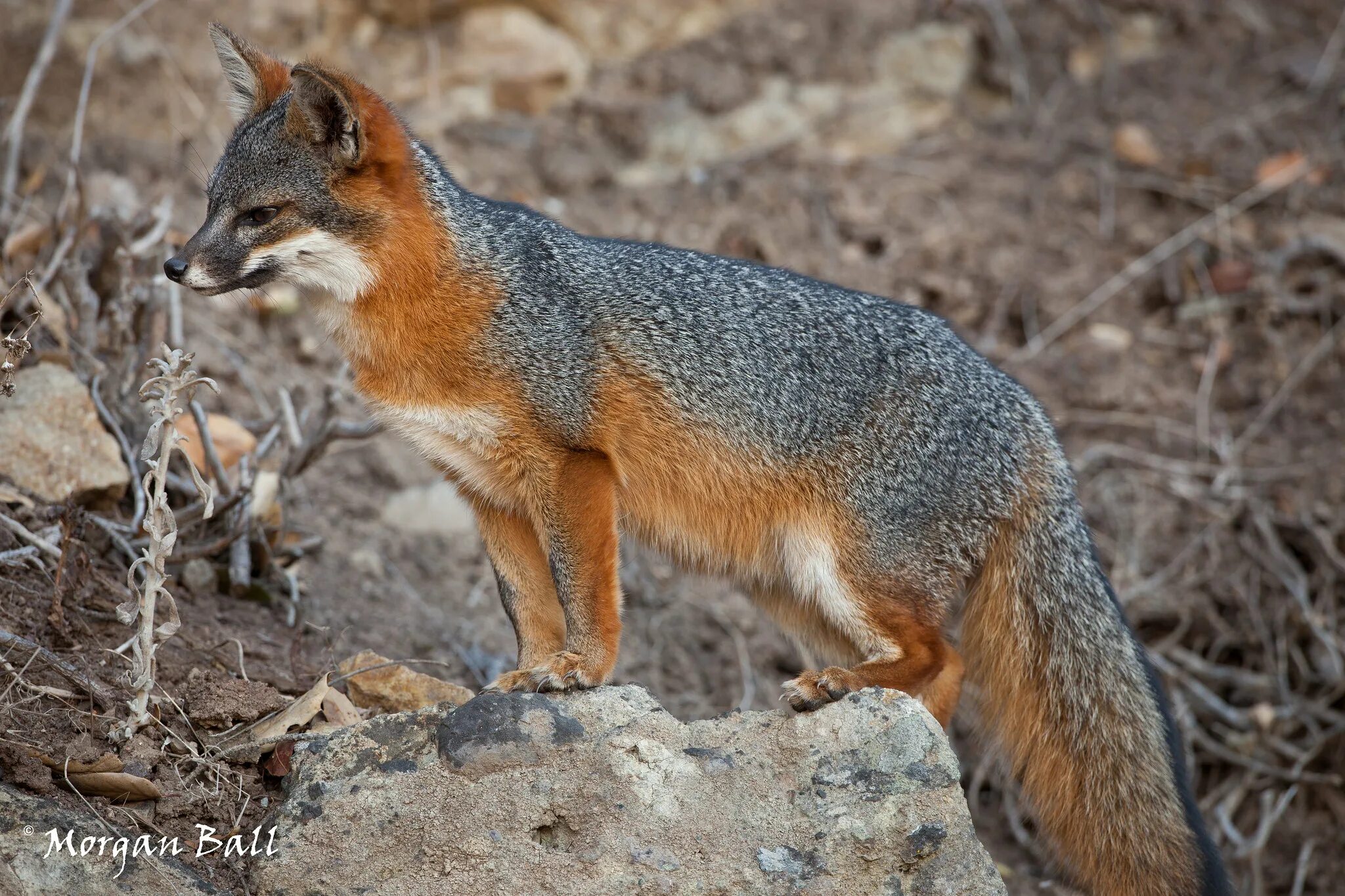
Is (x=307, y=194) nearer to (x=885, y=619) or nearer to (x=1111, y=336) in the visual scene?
(x=885, y=619)

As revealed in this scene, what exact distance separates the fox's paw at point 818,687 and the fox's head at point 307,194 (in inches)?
76.8

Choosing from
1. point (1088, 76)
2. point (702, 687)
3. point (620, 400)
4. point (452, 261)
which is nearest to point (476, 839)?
point (620, 400)

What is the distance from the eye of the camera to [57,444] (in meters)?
4.69

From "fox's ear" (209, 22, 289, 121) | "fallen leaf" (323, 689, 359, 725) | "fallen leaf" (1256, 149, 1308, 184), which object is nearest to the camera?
"fallen leaf" (323, 689, 359, 725)

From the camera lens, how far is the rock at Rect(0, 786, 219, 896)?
3020 mm

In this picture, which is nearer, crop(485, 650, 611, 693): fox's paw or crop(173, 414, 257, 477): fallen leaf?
crop(485, 650, 611, 693): fox's paw

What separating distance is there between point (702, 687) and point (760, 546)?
200 centimetres

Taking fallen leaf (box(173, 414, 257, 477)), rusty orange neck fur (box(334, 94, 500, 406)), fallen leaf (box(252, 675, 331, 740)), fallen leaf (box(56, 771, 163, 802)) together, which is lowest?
fallen leaf (box(173, 414, 257, 477))

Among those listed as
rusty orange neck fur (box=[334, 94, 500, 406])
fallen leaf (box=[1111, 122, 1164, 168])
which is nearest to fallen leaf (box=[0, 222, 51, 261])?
rusty orange neck fur (box=[334, 94, 500, 406])

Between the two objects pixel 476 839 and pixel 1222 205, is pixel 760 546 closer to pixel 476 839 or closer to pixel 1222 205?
pixel 476 839

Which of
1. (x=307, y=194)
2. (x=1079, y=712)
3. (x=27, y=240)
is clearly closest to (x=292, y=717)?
(x=307, y=194)

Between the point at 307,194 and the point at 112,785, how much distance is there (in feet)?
6.27

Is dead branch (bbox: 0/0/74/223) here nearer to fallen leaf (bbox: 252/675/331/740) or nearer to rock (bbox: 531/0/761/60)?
rock (bbox: 531/0/761/60)

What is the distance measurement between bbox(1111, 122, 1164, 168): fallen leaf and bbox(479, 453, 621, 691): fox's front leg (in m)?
5.90
